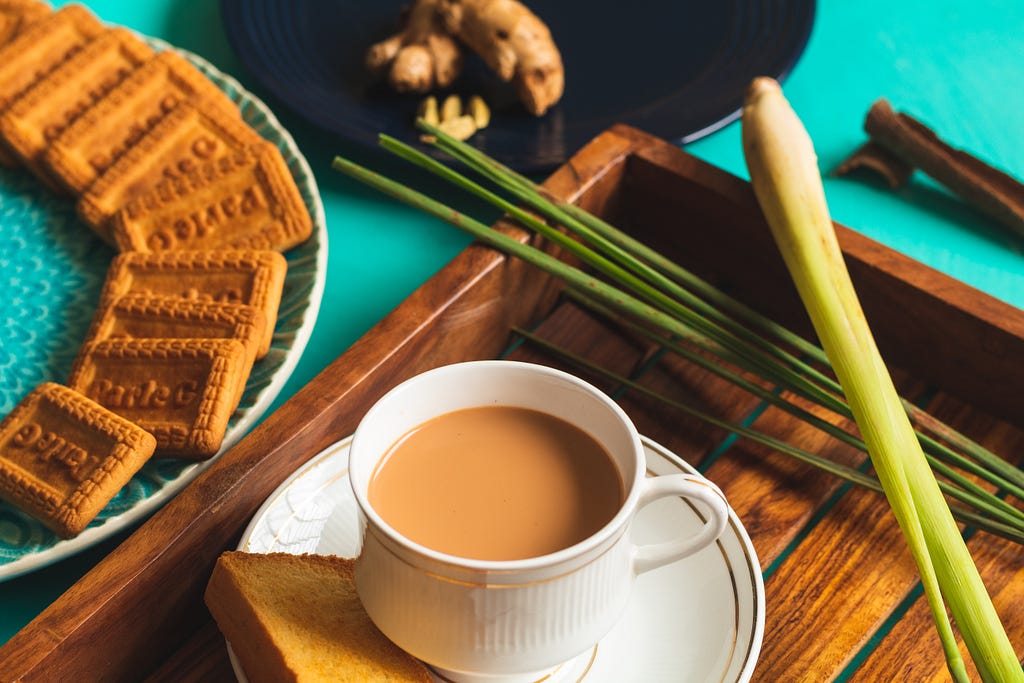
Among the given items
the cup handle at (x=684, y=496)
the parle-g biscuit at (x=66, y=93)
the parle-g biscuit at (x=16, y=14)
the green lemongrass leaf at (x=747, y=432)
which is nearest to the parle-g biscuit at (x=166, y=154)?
the parle-g biscuit at (x=66, y=93)

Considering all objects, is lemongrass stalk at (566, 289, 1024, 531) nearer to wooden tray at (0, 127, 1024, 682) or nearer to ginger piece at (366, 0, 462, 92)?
wooden tray at (0, 127, 1024, 682)

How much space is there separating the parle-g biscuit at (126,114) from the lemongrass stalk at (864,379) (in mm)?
757

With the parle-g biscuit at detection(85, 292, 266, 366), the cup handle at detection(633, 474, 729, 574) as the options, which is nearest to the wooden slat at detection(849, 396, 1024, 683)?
the cup handle at detection(633, 474, 729, 574)

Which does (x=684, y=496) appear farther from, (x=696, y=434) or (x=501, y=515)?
(x=696, y=434)

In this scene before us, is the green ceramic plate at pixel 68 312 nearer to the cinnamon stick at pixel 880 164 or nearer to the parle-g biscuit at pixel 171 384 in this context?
the parle-g biscuit at pixel 171 384

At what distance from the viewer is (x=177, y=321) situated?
1.19 meters

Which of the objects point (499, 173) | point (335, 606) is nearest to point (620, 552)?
point (335, 606)

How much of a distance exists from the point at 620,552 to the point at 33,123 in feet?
3.62

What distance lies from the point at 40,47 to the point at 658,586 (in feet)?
4.00

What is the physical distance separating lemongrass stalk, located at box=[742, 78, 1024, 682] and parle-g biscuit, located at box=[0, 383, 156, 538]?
2.28 ft

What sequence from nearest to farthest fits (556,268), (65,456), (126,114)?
1. (65,456)
2. (556,268)
3. (126,114)

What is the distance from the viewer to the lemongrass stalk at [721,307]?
3.47 ft

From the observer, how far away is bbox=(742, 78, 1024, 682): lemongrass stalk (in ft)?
Answer: 2.86

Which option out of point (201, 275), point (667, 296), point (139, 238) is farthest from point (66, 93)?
point (667, 296)
